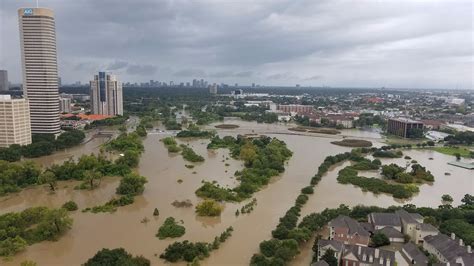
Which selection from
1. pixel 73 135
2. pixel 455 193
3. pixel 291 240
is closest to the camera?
pixel 291 240

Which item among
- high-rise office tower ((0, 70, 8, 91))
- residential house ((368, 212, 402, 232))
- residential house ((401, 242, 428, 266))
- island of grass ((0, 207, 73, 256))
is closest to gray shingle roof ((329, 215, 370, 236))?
residential house ((368, 212, 402, 232))

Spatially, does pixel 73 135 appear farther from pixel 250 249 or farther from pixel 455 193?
pixel 455 193

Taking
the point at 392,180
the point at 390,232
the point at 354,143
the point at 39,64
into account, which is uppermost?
the point at 39,64

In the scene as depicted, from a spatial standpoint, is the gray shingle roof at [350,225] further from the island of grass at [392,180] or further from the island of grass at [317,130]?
the island of grass at [317,130]

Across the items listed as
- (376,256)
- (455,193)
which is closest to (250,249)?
(376,256)

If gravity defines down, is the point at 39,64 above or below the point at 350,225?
above

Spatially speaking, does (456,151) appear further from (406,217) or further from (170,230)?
(170,230)

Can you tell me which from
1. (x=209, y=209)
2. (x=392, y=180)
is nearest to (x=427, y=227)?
(x=209, y=209)
